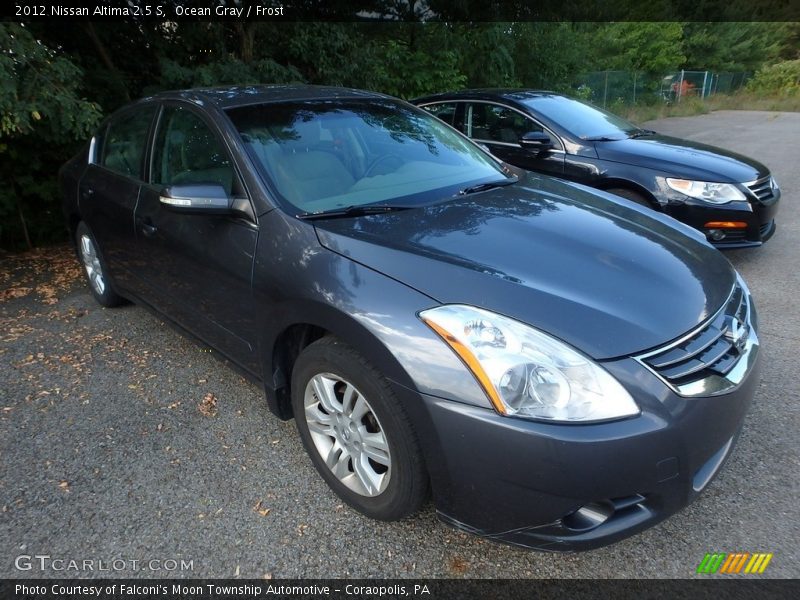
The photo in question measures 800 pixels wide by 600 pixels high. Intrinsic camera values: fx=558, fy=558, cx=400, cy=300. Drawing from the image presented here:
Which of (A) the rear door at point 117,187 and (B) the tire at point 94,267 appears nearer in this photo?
(A) the rear door at point 117,187

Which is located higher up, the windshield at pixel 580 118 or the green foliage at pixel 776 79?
the green foliage at pixel 776 79

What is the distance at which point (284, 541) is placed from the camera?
2.15 metres

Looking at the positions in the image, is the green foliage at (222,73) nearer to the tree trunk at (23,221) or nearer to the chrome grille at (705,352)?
the tree trunk at (23,221)

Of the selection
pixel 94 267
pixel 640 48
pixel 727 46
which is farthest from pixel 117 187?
pixel 727 46

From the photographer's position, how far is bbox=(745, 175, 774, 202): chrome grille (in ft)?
15.1

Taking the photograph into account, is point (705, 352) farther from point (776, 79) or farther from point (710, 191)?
point (776, 79)

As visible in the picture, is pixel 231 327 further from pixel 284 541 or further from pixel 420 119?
pixel 420 119

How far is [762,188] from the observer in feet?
15.4

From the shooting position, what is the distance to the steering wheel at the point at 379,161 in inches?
111

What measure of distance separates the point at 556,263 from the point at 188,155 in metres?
2.09

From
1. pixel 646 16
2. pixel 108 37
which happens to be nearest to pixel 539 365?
pixel 108 37

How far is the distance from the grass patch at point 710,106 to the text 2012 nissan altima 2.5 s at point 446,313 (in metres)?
19.0

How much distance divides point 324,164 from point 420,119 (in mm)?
967

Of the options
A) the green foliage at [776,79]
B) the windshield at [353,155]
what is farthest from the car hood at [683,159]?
the green foliage at [776,79]
